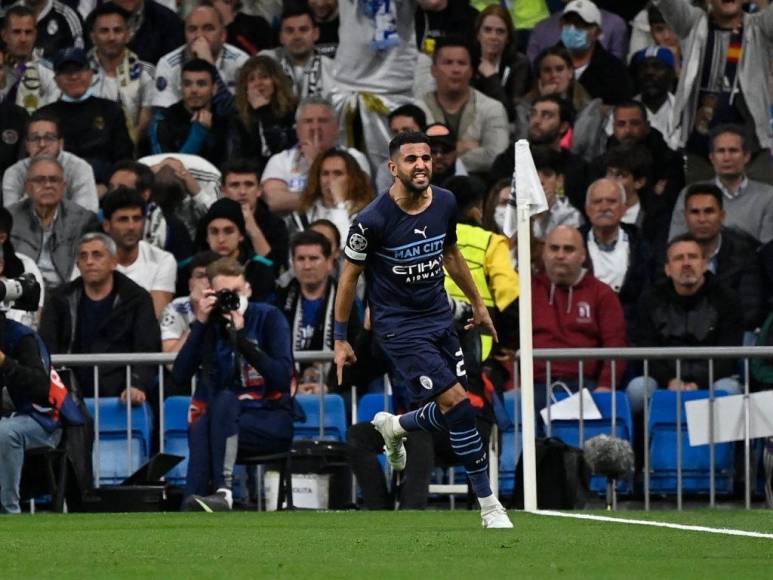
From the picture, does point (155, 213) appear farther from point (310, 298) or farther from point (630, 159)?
point (630, 159)

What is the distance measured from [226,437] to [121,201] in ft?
11.7

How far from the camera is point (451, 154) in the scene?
17375 millimetres

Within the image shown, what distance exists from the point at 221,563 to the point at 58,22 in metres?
13.1

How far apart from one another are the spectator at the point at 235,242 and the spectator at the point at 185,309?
1.27 feet

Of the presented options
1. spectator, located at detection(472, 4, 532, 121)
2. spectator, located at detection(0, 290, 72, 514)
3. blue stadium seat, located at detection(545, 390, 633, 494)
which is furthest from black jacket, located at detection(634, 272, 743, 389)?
spectator, located at detection(0, 290, 72, 514)

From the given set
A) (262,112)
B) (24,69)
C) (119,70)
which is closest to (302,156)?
(262,112)

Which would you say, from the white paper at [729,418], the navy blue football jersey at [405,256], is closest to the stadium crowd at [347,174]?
the white paper at [729,418]

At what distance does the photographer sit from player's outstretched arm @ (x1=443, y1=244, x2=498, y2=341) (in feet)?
8.85

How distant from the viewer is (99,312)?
53.6 feet

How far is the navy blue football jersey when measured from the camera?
39.7ft

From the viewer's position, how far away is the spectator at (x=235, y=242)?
16.9m

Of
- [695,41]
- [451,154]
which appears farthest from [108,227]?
[695,41]

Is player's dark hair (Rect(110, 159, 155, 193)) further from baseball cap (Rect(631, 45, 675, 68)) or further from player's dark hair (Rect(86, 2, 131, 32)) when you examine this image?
baseball cap (Rect(631, 45, 675, 68))

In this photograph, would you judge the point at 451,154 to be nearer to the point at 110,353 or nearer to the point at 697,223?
the point at 697,223
